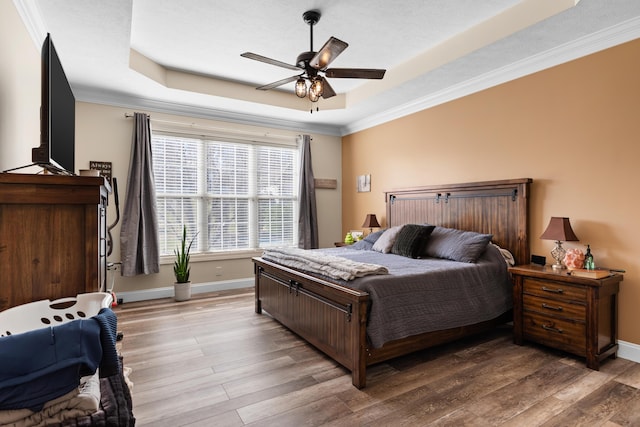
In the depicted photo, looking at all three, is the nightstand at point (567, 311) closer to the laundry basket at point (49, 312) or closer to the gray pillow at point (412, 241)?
the gray pillow at point (412, 241)

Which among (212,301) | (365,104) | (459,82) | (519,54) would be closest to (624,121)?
(519,54)

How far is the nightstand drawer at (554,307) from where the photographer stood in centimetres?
273

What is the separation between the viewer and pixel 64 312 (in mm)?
1548

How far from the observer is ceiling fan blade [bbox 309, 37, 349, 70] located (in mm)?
2430

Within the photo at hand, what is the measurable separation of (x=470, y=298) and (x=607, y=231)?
128cm

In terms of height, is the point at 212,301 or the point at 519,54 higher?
the point at 519,54

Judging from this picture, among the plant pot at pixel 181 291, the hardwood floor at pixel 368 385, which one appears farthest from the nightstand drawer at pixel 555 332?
the plant pot at pixel 181 291

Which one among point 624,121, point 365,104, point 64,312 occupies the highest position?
point 365,104

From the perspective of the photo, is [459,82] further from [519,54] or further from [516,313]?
[516,313]

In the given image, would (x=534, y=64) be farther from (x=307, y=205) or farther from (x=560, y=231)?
(x=307, y=205)

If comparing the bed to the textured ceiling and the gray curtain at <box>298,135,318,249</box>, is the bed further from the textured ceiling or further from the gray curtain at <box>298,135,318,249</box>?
the gray curtain at <box>298,135,318,249</box>

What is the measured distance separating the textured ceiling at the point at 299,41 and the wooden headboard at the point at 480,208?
3.79ft

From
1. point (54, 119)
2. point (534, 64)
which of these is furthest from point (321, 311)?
point (534, 64)

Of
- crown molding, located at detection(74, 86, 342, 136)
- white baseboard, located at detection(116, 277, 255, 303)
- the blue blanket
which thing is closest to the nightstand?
the blue blanket
